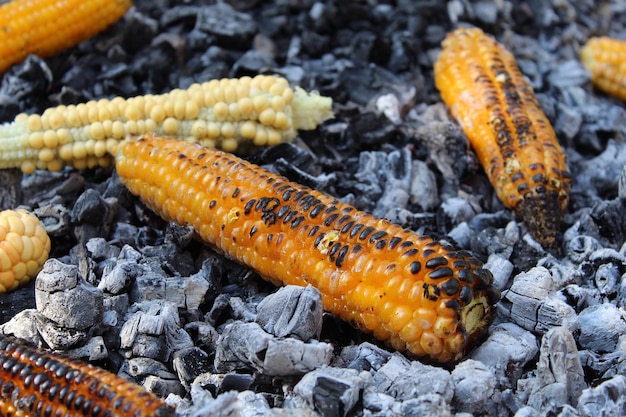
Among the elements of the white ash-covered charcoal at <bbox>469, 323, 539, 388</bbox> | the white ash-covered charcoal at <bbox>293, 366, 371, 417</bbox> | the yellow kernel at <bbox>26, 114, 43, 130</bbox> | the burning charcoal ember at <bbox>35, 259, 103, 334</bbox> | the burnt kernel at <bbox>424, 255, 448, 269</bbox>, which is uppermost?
the yellow kernel at <bbox>26, 114, 43, 130</bbox>

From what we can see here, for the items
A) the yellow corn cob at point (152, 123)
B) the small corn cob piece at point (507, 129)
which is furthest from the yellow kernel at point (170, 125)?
the small corn cob piece at point (507, 129)

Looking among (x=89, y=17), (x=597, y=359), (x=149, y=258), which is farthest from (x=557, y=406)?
(x=89, y=17)

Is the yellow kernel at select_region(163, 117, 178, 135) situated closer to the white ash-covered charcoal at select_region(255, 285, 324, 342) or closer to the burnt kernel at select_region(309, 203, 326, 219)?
the burnt kernel at select_region(309, 203, 326, 219)

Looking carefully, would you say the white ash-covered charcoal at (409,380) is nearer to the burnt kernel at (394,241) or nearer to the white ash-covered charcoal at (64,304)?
the burnt kernel at (394,241)

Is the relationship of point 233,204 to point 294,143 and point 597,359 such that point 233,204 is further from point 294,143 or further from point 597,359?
point 597,359

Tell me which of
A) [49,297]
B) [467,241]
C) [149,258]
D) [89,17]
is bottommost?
[467,241]

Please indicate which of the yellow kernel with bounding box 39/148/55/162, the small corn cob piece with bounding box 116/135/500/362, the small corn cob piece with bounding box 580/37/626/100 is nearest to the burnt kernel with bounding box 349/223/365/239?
the small corn cob piece with bounding box 116/135/500/362
